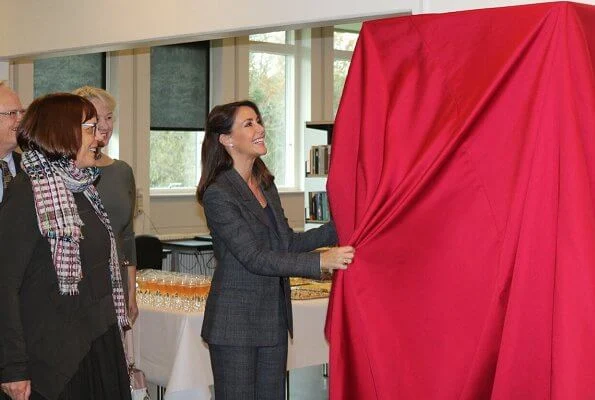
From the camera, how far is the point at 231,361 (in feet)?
11.0

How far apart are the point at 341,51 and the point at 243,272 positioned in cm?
923

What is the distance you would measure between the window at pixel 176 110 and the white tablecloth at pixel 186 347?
5.79m

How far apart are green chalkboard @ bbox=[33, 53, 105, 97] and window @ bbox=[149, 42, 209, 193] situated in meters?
0.65

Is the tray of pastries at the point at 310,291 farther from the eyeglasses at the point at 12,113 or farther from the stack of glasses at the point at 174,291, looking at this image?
the eyeglasses at the point at 12,113

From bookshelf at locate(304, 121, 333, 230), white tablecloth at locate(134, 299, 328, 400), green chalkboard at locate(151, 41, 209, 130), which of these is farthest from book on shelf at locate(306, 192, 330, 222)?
white tablecloth at locate(134, 299, 328, 400)

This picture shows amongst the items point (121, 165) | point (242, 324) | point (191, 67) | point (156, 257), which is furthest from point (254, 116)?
point (191, 67)

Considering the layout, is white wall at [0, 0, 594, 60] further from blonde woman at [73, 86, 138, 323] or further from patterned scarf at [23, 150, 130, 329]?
patterned scarf at [23, 150, 130, 329]

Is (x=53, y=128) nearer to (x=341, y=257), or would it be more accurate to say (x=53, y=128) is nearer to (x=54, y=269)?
(x=54, y=269)

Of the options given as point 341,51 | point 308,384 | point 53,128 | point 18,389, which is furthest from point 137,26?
point 341,51

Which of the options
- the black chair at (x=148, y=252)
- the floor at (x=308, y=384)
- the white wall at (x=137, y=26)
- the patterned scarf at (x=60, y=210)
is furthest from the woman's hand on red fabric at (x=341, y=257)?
the black chair at (x=148, y=252)

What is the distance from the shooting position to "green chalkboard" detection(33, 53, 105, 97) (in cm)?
934

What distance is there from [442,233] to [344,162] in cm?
36

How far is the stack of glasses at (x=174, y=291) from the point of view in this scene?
4680 millimetres

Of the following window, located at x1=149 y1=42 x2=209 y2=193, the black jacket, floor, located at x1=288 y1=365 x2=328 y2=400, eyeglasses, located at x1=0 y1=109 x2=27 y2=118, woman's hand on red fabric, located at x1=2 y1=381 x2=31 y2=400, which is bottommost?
floor, located at x1=288 y1=365 x2=328 y2=400
